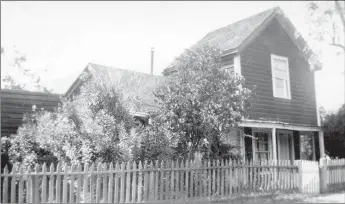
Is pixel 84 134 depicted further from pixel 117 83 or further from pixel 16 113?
pixel 16 113

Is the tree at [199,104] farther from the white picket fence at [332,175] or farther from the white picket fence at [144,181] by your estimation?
the white picket fence at [332,175]

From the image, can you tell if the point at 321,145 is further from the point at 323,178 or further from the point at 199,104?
the point at 199,104

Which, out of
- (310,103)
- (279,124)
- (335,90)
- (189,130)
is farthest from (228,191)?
(335,90)

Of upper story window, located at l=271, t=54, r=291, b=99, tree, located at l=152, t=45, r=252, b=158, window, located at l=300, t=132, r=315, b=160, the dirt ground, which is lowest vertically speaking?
the dirt ground

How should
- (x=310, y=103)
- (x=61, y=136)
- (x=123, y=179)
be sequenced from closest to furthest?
(x=123, y=179)
(x=61, y=136)
(x=310, y=103)

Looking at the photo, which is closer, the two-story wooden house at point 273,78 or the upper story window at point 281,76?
→ the two-story wooden house at point 273,78

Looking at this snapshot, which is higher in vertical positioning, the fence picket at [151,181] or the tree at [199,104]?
the tree at [199,104]

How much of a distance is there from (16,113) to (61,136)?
6419mm

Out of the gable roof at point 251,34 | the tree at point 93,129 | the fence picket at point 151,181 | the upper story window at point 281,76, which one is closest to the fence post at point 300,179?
the fence picket at point 151,181

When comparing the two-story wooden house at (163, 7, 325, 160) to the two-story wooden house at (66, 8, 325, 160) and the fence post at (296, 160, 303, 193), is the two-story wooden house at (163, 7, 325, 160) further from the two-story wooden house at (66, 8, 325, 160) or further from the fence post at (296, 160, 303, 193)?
the fence post at (296, 160, 303, 193)

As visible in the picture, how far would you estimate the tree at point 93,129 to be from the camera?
8742mm

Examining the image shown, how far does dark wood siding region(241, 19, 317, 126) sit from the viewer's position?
51.0 ft

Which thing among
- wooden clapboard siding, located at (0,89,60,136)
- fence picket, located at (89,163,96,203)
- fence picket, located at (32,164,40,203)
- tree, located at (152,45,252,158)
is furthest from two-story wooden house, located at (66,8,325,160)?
fence picket, located at (32,164,40,203)

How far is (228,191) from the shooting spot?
10.3 m
